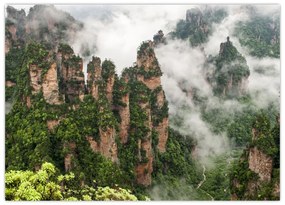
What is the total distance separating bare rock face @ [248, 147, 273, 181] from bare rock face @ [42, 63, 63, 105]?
1172 centimetres

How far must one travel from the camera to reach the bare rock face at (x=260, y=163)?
2230cm

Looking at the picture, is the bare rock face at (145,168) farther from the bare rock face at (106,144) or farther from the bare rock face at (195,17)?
the bare rock face at (195,17)

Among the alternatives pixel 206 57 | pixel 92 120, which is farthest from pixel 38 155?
pixel 206 57

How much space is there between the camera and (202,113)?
56.6m

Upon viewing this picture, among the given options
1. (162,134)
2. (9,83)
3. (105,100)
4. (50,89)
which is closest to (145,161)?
(162,134)

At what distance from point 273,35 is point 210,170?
110 ft

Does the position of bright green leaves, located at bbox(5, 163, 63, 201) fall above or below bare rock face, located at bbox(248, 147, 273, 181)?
above

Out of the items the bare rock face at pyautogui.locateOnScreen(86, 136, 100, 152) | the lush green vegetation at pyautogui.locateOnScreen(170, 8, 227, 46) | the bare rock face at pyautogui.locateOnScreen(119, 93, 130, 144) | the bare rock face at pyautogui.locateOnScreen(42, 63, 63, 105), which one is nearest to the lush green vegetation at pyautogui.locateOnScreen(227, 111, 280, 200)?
the bare rock face at pyautogui.locateOnScreen(86, 136, 100, 152)

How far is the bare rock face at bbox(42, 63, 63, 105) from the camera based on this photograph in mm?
28266

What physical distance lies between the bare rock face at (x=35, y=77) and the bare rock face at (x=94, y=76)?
387 centimetres

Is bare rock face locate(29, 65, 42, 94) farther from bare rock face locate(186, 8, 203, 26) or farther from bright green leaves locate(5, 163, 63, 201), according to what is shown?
bare rock face locate(186, 8, 203, 26)

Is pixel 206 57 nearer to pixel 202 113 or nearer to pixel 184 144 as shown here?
pixel 202 113

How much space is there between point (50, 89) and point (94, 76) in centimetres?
412

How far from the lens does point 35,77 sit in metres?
29.0
